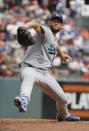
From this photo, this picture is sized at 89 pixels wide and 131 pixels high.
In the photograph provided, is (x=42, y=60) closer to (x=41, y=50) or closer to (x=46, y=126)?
(x=41, y=50)

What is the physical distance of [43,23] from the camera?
12.6 metres

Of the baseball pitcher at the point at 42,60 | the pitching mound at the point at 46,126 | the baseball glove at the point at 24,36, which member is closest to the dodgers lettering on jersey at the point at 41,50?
the baseball pitcher at the point at 42,60

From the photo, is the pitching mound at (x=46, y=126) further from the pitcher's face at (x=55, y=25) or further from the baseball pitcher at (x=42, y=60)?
the pitcher's face at (x=55, y=25)

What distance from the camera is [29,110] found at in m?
9.85

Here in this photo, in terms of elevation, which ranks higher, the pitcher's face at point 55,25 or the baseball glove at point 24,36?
the pitcher's face at point 55,25

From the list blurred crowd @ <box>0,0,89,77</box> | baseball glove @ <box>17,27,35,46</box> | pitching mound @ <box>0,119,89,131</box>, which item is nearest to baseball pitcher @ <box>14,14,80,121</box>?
baseball glove @ <box>17,27,35,46</box>

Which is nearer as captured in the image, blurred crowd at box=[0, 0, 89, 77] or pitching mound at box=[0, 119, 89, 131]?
pitching mound at box=[0, 119, 89, 131]

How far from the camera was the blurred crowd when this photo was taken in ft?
36.4

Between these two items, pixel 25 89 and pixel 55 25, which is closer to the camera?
pixel 25 89

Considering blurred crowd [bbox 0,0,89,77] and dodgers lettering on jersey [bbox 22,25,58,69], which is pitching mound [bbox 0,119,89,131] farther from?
blurred crowd [bbox 0,0,89,77]

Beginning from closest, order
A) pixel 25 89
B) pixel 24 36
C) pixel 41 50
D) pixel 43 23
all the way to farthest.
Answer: pixel 24 36, pixel 25 89, pixel 41 50, pixel 43 23

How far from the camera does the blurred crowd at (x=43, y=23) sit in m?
11.1

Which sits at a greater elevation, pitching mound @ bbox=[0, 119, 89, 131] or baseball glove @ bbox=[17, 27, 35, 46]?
baseball glove @ bbox=[17, 27, 35, 46]

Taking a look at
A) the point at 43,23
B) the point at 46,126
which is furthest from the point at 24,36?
the point at 43,23
